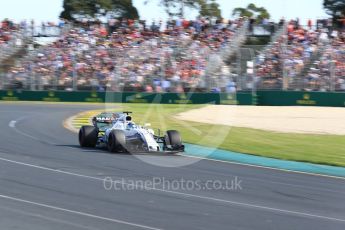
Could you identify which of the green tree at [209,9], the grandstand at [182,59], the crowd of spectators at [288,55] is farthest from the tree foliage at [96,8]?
the crowd of spectators at [288,55]

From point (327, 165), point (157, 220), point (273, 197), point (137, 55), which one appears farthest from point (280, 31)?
point (157, 220)

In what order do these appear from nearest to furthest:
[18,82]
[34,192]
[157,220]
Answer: [157,220]
[34,192]
[18,82]

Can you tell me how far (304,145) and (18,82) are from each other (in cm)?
2442

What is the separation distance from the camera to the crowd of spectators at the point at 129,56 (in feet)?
115

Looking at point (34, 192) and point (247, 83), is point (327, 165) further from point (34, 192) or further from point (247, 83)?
point (247, 83)

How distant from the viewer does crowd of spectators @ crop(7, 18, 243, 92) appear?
1384 inches

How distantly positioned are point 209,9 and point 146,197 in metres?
51.0

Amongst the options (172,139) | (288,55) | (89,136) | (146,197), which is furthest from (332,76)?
(146,197)

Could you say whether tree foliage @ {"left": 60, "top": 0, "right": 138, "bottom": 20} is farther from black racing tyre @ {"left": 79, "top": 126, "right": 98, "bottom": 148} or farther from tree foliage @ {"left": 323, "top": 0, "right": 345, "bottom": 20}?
black racing tyre @ {"left": 79, "top": 126, "right": 98, "bottom": 148}

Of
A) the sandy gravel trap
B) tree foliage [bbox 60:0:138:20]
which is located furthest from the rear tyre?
tree foliage [bbox 60:0:138:20]

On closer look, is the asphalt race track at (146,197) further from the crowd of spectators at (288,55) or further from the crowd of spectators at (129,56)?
the crowd of spectators at (129,56)

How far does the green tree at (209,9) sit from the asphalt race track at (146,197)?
44362 mm

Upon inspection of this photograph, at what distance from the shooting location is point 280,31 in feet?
116

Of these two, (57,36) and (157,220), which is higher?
(57,36)
